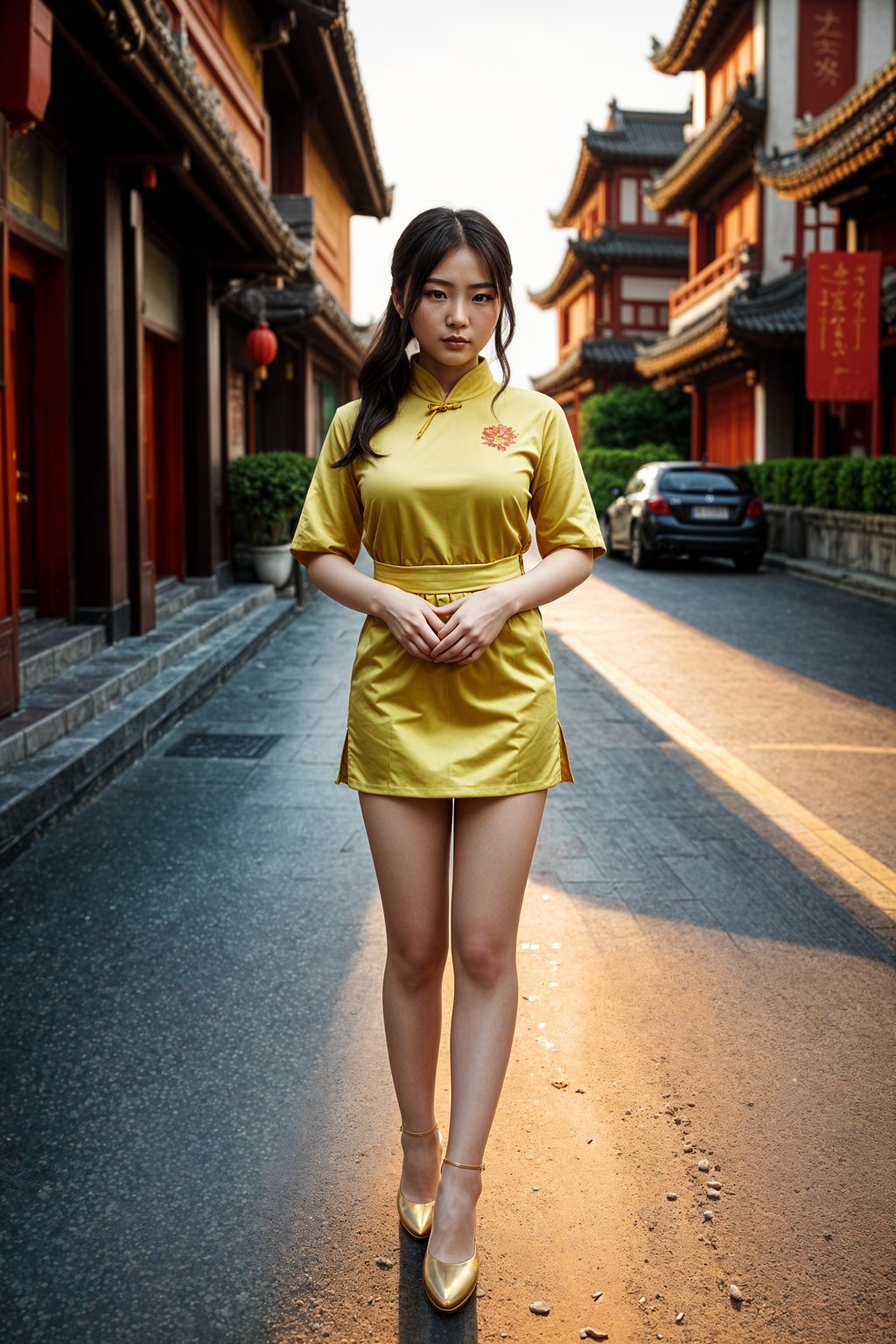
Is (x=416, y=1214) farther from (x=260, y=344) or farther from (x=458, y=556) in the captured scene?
(x=260, y=344)

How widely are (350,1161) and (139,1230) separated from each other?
48cm

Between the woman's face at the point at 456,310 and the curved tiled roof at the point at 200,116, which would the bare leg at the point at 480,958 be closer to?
the woman's face at the point at 456,310

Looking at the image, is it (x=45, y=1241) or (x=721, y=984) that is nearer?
(x=45, y=1241)

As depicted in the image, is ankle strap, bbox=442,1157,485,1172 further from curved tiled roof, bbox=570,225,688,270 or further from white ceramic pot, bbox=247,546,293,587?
curved tiled roof, bbox=570,225,688,270

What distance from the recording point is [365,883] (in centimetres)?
495

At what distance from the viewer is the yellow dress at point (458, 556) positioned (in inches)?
98.5

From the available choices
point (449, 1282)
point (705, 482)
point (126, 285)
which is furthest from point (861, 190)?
point (449, 1282)

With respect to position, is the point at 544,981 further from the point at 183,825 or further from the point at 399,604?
the point at 183,825

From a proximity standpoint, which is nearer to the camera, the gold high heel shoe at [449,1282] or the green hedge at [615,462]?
the gold high heel shoe at [449,1282]

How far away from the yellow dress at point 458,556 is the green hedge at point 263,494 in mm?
12305

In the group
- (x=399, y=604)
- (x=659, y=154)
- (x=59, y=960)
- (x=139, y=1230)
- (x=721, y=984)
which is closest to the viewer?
(x=399, y=604)

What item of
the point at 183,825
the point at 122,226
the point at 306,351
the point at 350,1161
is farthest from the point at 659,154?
the point at 350,1161

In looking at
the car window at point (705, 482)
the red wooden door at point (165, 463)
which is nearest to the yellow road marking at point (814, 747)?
the red wooden door at point (165, 463)

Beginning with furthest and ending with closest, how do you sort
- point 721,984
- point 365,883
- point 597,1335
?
point 365,883
point 721,984
point 597,1335
